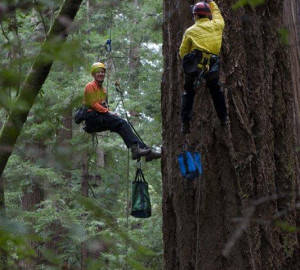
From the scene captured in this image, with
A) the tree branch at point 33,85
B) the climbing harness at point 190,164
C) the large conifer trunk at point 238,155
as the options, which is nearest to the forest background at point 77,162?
the tree branch at point 33,85

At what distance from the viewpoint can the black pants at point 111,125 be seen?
24.7 feet

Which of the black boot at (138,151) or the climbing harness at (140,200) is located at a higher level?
the black boot at (138,151)

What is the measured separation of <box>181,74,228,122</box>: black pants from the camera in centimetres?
465

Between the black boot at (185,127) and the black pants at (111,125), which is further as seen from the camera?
the black pants at (111,125)

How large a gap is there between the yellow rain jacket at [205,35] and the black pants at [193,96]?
0.24 m

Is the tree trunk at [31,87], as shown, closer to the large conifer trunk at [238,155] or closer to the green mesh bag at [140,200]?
A: the large conifer trunk at [238,155]

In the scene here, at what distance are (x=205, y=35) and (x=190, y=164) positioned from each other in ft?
3.44

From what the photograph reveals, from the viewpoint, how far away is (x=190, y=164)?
4508 mm

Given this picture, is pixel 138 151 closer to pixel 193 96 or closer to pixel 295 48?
pixel 295 48

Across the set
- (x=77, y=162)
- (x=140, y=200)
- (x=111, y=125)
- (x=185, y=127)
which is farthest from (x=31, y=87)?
(x=77, y=162)

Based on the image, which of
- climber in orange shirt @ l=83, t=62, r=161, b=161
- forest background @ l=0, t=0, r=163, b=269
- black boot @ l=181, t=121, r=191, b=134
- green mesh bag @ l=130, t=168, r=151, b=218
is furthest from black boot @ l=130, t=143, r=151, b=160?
black boot @ l=181, t=121, r=191, b=134

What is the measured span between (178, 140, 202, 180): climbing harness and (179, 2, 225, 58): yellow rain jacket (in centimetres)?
87

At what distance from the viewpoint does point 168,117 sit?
5.12m

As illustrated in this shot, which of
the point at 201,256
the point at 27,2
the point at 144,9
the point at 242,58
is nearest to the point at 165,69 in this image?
the point at 242,58
